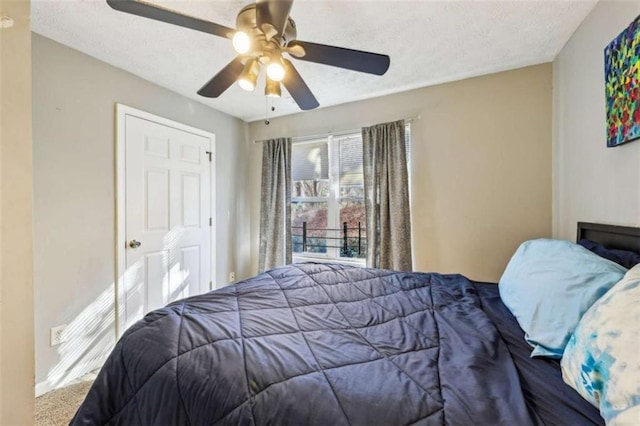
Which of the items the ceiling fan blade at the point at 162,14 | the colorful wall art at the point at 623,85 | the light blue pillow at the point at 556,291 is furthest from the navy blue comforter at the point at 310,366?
the ceiling fan blade at the point at 162,14

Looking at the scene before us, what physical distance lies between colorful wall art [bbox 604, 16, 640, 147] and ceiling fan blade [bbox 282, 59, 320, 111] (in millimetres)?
Answer: 1614

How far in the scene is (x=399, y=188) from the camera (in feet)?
9.14

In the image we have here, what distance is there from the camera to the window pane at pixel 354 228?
315 cm

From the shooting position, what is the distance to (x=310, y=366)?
0.88 m

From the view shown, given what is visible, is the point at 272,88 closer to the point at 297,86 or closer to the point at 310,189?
the point at 297,86

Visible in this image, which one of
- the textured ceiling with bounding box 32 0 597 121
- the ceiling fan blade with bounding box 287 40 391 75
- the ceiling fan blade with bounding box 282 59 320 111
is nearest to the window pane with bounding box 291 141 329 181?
the textured ceiling with bounding box 32 0 597 121

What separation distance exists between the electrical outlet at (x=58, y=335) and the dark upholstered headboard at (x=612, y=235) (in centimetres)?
344

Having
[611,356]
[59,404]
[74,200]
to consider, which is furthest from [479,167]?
[59,404]

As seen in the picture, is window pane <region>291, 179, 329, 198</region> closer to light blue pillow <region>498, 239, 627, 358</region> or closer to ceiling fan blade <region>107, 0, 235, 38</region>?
ceiling fan blade <region>107, 0, 235, 38</region>

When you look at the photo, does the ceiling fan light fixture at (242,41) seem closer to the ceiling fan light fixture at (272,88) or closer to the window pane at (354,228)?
the ceiling fan light fixture at (272,88)

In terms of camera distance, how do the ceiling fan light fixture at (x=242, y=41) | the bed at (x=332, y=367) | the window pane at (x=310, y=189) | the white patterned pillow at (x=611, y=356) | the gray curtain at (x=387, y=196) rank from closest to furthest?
the white patterned pillow at (x=611, y=356) < the bed at (x=332, y=367) < the ceiling fan light fixture at (x=242, y=41) < the gray curtain at (x=387, y=196) < the window pane at (x=310, y=189)

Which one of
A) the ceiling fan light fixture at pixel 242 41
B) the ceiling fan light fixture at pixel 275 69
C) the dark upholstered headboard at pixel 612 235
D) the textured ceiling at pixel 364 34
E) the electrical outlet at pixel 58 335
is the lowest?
the electrical outlet at pixel 58 335

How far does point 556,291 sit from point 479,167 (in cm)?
178

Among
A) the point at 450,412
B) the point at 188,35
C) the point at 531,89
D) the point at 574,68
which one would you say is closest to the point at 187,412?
the point at 450,412
